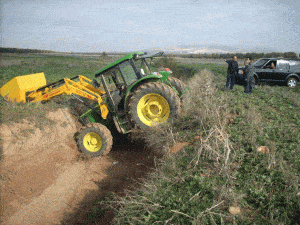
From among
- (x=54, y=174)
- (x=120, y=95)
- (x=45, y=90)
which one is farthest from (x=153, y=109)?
(x=45, y=90)

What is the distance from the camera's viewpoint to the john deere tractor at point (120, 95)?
619cm

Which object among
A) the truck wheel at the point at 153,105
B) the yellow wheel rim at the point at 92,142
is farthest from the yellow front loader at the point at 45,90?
the truck wheel at the point at 153,105

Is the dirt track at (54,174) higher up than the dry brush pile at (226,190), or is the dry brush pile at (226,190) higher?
the dry brush pile at (226,190)

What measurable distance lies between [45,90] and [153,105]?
12.4ft

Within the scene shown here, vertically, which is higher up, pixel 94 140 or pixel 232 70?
pixel 232 70

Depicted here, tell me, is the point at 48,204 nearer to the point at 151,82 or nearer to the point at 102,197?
the point at 102,197

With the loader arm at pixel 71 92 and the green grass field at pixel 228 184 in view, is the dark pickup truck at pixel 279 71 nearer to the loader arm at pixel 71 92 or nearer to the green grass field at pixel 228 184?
the green grass field at pixel 228 184

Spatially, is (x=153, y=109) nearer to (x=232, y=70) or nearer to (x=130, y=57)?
(x=130, y=57)

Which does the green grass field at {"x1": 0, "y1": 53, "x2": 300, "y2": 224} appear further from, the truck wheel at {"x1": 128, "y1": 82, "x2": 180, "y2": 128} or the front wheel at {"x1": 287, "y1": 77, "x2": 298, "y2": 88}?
the front wheel at {"x1": 287, "y1": 77, "x2": 298, "y2": 88}

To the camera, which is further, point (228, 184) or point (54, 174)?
point (54, 174)

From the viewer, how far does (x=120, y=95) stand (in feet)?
22.6

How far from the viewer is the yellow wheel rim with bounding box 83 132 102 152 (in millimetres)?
7105

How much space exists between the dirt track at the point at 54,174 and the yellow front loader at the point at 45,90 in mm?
995

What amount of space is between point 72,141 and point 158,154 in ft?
11.0
